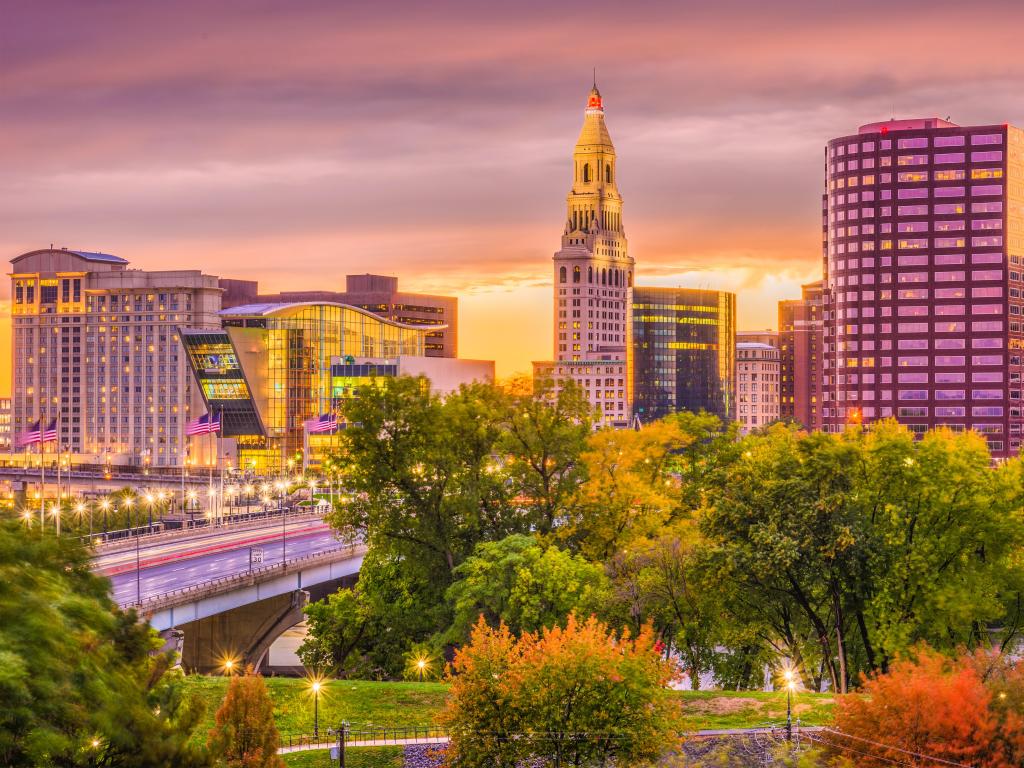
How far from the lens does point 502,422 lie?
237 ft

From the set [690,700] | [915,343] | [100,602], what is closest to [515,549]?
[690,700]

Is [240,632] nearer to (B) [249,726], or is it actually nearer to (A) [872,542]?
(A) [872,542]

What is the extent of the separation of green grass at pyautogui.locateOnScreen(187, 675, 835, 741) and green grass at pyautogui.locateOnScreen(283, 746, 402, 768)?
2.09m

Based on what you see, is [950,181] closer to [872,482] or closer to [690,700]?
[872,482]

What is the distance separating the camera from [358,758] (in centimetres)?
4338

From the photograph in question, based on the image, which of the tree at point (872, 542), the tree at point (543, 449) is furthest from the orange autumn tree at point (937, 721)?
the tree at point (543, 449)

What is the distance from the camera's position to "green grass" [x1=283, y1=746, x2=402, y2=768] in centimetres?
4278

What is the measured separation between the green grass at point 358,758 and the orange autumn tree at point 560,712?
19.8 ft

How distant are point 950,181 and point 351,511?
125m

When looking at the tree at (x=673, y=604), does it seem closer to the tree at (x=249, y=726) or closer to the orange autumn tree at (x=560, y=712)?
the orange autumn tree at (x=560, y=712)

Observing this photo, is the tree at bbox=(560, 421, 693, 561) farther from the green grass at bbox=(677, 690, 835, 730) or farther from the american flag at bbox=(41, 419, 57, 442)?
the american flag at bbox=(41, 419, 57, 442)

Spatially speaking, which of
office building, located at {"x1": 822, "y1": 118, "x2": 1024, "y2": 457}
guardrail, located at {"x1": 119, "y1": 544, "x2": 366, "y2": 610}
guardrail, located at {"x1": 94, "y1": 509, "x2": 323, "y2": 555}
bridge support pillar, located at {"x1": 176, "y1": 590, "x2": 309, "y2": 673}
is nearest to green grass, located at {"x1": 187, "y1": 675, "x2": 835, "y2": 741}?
guardrail, located at {"x1": 119, "y1": 544, "x2": 366, "y2": 610}

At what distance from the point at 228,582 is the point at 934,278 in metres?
122

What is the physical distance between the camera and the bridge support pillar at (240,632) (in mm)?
86938
